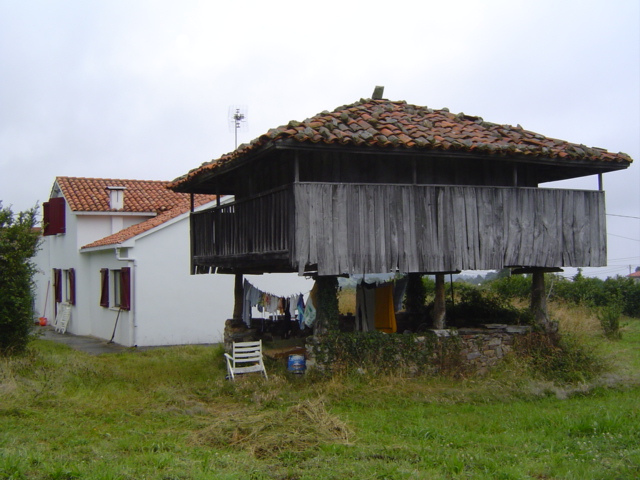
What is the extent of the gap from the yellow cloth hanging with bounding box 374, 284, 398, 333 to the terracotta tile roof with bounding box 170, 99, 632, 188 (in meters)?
3.13

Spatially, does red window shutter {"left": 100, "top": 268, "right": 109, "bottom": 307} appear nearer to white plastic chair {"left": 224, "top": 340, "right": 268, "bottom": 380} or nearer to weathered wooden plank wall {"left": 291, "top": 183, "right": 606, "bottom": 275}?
white plastic chair {"left": 224, "top": 340, "right": 268, "bottom": 380}

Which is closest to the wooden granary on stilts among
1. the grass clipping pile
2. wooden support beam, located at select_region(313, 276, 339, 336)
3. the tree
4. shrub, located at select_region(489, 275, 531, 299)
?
wooden support beam, located at select_region(313, 276, 339, 336)

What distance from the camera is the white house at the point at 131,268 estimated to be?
1678 centimetres

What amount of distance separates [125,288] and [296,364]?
23.9 ft

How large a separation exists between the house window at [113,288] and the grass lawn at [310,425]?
15.5ft

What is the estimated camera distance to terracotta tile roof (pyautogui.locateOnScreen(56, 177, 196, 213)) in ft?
64.7

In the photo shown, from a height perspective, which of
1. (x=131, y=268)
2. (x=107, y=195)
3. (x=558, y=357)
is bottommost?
(x=558, y=357)

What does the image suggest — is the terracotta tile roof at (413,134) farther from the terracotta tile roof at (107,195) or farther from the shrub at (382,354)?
the terracotta tile roof at (107,195)

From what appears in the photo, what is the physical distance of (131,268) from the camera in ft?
54.9

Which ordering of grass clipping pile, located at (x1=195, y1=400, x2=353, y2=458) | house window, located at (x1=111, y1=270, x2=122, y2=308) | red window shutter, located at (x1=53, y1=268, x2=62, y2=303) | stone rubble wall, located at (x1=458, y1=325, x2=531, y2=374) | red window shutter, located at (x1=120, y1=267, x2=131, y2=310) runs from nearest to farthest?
grass clipping pile, located at (x1=195, y1=400, x2=353, y2=458) → stone rubble wall, located at (x1=458, y1=325, x2=531, y2=374) → red window shutter, located at (x1=120, y1=267, x2=131, y2=310) → house window, located at (x1=111, y1=270, x2=122, y2=308) → red window shutter, located at (x1=53, y1=268, x2=62, y2=303)

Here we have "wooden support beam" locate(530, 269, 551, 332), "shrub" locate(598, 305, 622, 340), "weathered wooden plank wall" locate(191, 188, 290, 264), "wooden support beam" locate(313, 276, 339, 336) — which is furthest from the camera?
"shrub" locate(598, 305, 622, 340)

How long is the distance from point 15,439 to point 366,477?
4149mm

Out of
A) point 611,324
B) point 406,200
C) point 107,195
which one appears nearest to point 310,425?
point 406,200

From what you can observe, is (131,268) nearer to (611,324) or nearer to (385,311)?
(385,311)
